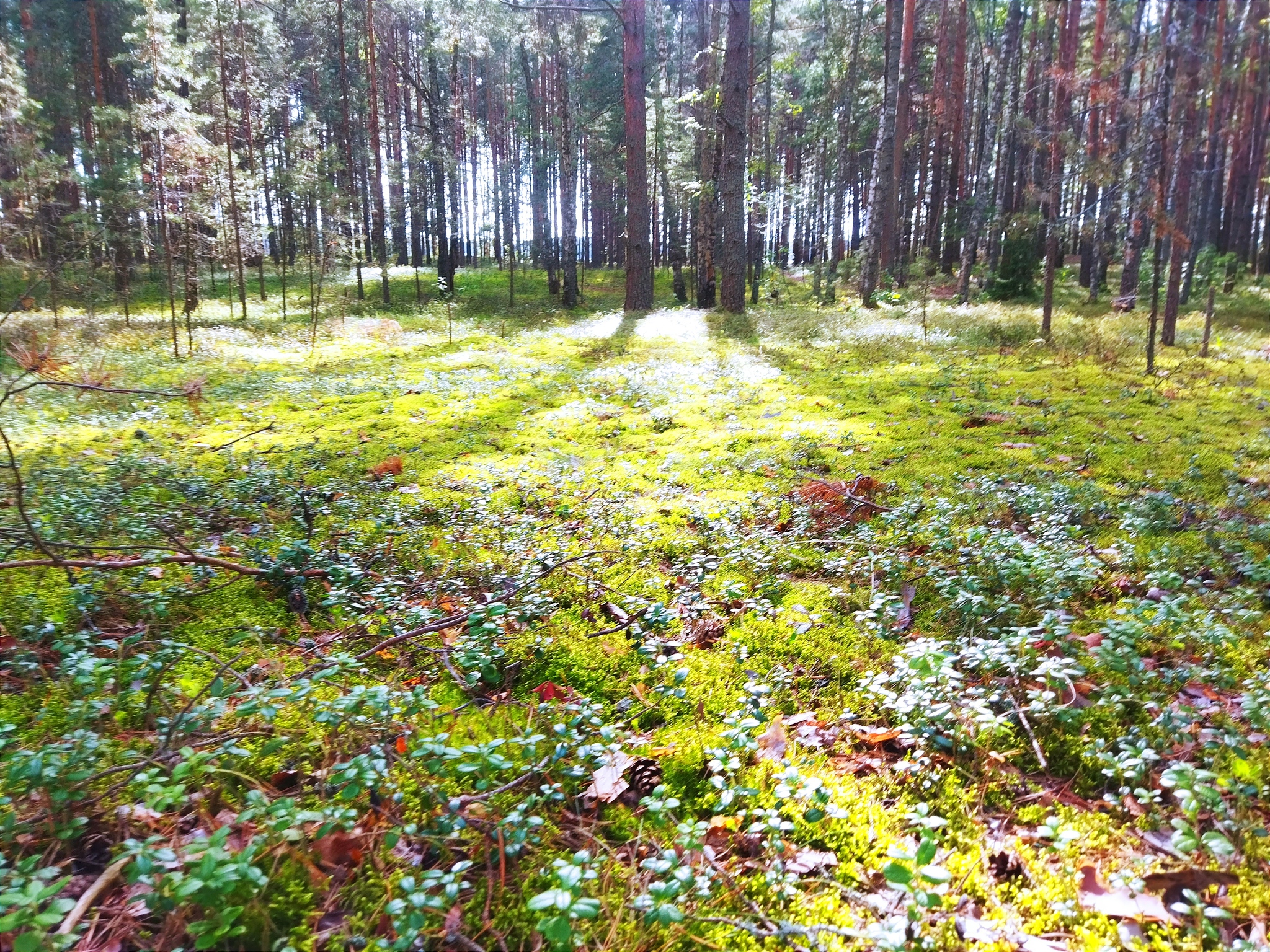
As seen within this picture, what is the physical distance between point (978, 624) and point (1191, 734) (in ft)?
3.03

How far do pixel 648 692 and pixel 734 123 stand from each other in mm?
14694

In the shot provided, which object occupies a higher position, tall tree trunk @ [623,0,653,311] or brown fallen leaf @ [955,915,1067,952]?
tall tree trunk @ [623,0,653,311]

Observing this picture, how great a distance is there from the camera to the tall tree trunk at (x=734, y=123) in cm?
1446

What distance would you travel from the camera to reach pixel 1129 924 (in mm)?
1791

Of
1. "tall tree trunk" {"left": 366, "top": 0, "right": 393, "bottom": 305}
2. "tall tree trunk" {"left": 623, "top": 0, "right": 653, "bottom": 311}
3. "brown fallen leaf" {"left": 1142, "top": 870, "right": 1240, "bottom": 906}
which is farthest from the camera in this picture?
"tall tree trunk" {"left": 366, "top": 0, "right": 393, "bottom": 305}

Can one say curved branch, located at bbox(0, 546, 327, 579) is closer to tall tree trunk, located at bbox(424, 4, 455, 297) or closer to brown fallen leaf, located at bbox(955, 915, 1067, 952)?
brown fallen leaf, located at bbox(955, 915, 1067, 952)

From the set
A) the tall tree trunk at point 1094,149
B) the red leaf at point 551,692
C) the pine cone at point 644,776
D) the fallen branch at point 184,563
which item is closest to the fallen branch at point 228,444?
the fallen branch at point 184,563

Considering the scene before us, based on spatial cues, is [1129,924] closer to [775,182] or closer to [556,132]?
[556,132]

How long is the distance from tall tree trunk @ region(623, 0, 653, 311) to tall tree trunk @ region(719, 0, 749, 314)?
2.29 metres

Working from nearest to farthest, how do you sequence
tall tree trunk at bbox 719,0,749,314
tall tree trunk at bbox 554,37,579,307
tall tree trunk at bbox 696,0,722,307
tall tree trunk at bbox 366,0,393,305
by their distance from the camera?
1. tall tree trunk at bbox 719,0,749,314
2. tall tree trunk at bbox 696,0,722,307
3. tall tree trunk at bbox 366,0,393,305
4. tall tree trunk at bbox 554,37,579,307

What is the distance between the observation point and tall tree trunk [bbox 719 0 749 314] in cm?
1446

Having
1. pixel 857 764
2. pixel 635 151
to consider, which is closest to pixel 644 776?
pixel 857 764

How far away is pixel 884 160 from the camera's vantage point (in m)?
16.9

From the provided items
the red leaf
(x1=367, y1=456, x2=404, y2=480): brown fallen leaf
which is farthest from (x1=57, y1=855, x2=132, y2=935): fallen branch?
(x1=367, y1=456, x2=404, y2=480): brown fallen leaf
